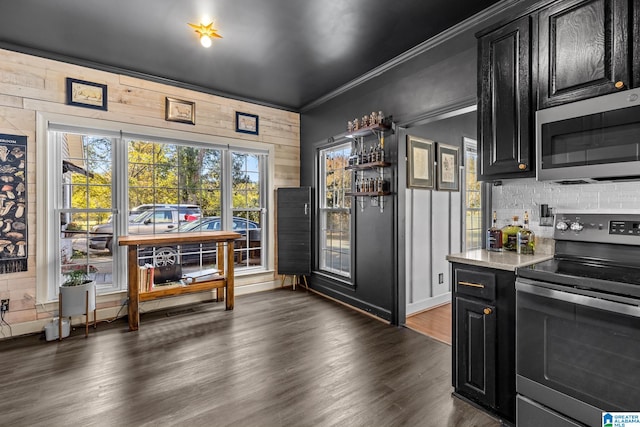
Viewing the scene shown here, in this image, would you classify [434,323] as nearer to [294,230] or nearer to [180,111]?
[294,230]

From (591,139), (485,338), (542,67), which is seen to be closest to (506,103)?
(542,67)

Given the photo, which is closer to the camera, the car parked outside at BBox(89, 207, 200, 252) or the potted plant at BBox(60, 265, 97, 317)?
the potted plant at BBox(60, 265, 97, 317)

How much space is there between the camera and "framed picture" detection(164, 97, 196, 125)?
3.98 metres

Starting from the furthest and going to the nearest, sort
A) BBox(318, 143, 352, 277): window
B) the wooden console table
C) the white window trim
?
BBox(318, 143, 352, 277): window < the wooden console table < the white window trim

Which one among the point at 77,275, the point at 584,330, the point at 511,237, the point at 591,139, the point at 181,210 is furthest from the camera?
the point at 181,210

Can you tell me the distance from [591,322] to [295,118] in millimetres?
4477

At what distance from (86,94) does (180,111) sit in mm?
968

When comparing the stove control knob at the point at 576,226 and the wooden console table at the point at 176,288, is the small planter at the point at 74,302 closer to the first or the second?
the wooden console table at the point at 176,288

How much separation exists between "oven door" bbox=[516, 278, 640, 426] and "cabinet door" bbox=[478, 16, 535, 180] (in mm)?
786

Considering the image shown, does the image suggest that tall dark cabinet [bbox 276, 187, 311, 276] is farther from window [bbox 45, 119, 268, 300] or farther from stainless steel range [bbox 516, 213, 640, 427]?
stainless steel range [bbox 516, 213, 640, 427]

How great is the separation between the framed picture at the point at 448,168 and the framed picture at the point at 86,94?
4031 millimetres

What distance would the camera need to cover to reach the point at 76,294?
3.15 meters

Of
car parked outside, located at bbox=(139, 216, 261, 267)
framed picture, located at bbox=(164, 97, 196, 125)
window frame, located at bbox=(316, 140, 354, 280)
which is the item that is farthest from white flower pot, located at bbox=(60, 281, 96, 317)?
window frame, located at bbox=(316, 140, 354, 280)

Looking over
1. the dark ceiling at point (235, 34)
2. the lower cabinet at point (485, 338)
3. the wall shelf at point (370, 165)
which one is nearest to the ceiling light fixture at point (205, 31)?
the dark ceiling at point (235, 34)
